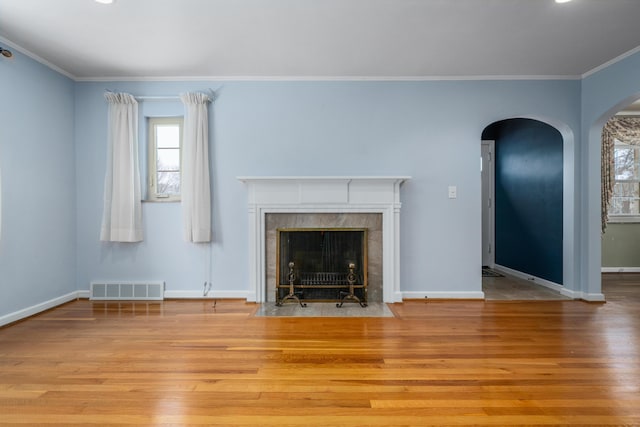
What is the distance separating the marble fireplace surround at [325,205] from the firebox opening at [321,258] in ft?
0.66

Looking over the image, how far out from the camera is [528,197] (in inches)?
181

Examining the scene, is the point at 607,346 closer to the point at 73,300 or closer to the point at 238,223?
the point at 238,223

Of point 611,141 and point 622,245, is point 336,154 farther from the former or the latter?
point 622,245

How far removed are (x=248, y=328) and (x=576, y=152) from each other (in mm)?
3827

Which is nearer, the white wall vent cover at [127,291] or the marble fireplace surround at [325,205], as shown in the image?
the marble fireplace surround at [325,205]

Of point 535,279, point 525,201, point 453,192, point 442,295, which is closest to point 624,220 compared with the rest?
point 525,201

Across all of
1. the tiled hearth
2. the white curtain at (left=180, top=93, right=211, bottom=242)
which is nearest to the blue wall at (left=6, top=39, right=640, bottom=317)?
the white curtain at (left=180, top=93, right=211, bottom=242)

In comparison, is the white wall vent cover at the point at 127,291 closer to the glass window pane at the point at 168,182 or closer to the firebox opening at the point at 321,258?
the glass window pane at the point at 168,182

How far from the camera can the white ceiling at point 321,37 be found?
7.77 ft

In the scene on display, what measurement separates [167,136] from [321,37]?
203 centimetres

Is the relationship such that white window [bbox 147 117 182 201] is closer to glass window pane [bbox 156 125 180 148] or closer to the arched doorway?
glass window pane [bbox 156 125 180 148]

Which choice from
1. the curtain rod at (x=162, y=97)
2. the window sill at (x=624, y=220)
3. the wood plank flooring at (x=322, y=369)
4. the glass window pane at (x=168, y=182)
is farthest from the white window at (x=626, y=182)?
the glass window pane at (x=168, y=182)

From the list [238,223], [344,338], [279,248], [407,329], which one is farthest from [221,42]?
[407,329]

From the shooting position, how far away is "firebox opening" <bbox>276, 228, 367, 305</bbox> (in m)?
3.55
